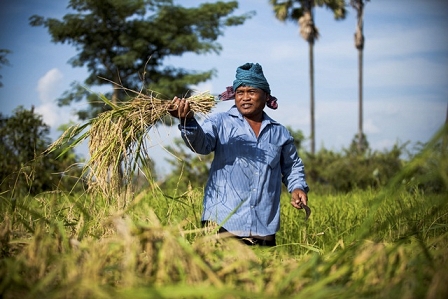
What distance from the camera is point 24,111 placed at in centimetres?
1062

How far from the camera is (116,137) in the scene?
288cm

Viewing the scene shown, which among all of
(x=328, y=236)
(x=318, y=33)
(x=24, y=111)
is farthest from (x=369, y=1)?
(x=328, y=236)

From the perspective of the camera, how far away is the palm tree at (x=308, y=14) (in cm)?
2835

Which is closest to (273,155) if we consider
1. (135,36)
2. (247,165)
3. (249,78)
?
(247,165)

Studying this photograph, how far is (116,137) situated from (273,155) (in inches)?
49.6

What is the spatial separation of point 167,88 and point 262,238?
22072mm

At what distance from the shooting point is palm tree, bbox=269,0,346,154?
1116 inches

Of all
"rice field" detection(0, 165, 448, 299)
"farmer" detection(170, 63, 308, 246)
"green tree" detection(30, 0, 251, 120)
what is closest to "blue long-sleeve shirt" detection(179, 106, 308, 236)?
"farmer" detection(170, 63, 308, 246)

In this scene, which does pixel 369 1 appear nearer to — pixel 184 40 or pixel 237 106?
pixel 184 40

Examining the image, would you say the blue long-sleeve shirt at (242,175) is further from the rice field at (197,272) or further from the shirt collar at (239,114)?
the rice field at (197,272)

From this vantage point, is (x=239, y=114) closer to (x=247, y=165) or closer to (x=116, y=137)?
(x=247, y=165)

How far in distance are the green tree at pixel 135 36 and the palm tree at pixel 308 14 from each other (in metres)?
3.68

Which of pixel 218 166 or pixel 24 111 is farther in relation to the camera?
pixel 24 111

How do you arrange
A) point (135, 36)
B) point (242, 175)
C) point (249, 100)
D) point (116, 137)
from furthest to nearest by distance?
point (135, 36)
point (249, 100)
point (242, 175)
point (116, 137)
